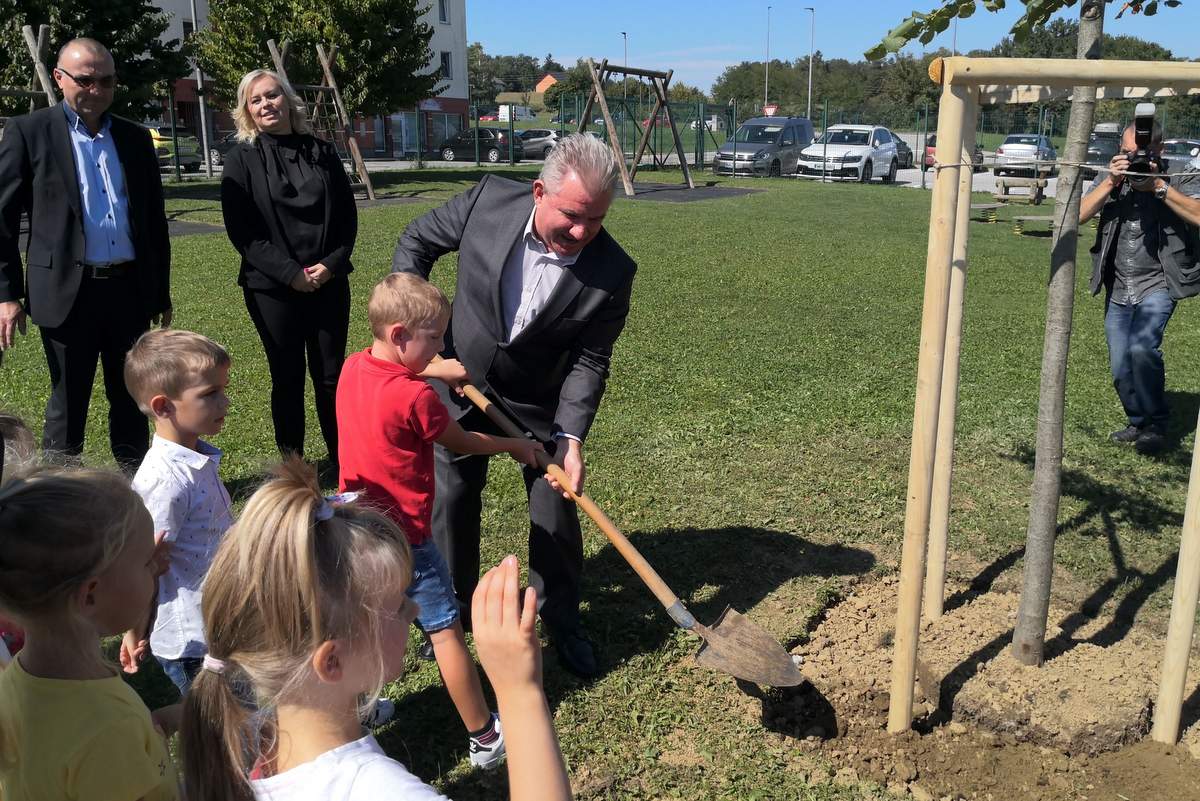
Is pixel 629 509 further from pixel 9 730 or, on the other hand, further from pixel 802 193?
pixel 802 193

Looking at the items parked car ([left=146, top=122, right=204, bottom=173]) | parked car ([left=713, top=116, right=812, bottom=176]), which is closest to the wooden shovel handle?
parked car ([left=713, top=116, right=812, bottom=176])

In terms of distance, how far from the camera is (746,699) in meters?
3.25

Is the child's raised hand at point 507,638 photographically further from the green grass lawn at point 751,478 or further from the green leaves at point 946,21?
the green leaves at point 946,21

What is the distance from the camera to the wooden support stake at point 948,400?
2.80m

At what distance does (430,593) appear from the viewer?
2861 mm

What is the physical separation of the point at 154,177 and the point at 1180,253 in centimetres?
543

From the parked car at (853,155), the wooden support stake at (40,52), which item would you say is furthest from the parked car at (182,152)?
the parked car at (853,155)

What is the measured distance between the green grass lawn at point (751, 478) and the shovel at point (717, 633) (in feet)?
0.64

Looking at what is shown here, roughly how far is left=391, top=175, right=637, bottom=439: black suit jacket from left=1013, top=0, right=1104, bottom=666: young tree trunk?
1336 millimetres

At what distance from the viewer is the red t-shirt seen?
9.00 feet

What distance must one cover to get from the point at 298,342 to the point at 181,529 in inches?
82.8

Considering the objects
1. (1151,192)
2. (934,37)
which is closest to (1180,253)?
(1151,192)

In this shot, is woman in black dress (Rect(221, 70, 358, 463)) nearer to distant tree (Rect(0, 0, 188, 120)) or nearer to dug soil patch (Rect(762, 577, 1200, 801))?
dug soil patch (Rect(762, 577, 1200, 801))

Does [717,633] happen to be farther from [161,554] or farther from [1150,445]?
[1150,445]
